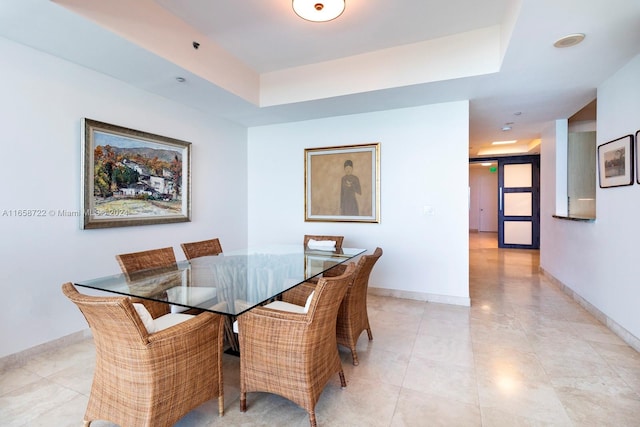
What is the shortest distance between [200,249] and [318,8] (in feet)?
8.11

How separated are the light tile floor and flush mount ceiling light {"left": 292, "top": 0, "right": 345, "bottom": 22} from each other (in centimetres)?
272

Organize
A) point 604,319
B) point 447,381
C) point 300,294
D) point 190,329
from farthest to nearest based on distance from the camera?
point 604,319, point 300,294, point 447,381, point 190,329

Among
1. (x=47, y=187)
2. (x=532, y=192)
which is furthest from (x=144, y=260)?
(x=532, y=192)

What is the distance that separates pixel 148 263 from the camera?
8.39 feet

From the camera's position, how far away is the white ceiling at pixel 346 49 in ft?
7.39

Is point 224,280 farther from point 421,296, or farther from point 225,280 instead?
point 421,296

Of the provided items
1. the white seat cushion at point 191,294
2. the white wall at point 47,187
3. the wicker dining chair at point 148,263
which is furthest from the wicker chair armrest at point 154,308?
the white wall at point 47,187

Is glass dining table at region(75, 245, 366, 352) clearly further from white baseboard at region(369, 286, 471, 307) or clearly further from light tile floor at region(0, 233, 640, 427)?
white baseboard at region(369, 286, 471, 307)

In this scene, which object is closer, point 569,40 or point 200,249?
point 569,40

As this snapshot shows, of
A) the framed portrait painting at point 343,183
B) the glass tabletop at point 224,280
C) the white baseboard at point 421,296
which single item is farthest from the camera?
the framed portrait painting at point 343,183

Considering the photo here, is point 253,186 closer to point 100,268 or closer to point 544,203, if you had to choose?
point 100,268

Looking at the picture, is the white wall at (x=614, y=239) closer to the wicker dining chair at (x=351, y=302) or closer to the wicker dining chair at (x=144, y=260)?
the wicker dining chair at (x=351, y=302)

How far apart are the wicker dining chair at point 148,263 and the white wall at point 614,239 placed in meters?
3.91

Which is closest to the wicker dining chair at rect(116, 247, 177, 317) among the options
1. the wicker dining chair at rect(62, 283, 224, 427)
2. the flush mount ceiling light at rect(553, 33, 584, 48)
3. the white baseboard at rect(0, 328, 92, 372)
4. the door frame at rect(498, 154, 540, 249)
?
the wicker dining chair at rect(62, 283, 224, 427)
